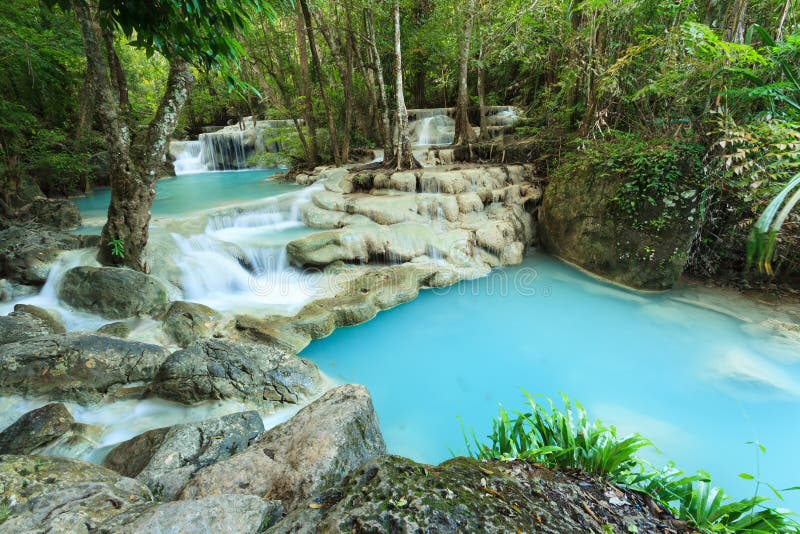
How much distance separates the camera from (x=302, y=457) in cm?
181

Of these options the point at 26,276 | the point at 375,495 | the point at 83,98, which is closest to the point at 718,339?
the point at 375,495

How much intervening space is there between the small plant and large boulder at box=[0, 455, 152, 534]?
3.53 m

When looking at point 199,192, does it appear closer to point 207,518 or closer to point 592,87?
point 592,87

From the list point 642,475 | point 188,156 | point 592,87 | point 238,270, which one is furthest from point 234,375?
point 188,156

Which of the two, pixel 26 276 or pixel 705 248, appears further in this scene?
pixel 705 248

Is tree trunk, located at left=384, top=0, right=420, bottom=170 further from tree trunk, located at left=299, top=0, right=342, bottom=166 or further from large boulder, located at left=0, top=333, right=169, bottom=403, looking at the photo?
large boulder, located at left=0, top=333, right=169, bottom=403

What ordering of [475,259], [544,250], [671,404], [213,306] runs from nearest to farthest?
[671,404], [213,306], [475,259], [544,250]

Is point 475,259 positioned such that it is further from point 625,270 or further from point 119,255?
point 119,255

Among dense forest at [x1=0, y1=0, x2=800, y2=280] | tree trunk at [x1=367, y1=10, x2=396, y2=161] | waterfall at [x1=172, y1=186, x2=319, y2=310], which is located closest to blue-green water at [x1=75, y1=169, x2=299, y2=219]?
dense forest at [x1=0, y1=0, x2=800, y2=280]

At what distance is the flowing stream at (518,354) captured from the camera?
10.5 ft

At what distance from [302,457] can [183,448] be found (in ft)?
3.89

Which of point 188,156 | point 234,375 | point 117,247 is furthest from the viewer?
point 188,156

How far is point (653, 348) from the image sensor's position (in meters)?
4.46

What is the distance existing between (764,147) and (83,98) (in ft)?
44.1
